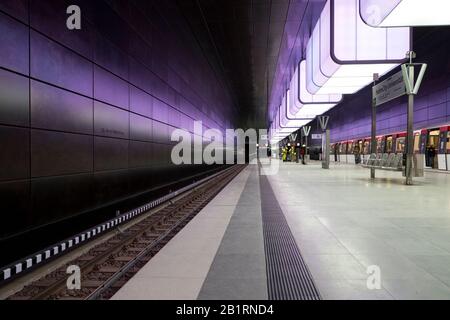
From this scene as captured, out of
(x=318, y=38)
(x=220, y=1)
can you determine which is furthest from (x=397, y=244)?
(x=318, y=38)

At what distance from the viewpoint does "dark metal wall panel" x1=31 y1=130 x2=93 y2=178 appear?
17.7 feet

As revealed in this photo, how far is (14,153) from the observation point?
4852 millimetres

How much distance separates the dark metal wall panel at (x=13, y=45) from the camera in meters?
4.63

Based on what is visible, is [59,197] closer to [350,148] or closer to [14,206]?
[14,206]

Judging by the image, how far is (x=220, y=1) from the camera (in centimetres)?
1457

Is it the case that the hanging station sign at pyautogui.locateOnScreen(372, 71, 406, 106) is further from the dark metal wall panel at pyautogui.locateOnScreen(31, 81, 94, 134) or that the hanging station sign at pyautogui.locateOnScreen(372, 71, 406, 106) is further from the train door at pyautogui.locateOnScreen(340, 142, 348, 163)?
the train door at pyautogui.locateOnScreen(340, 142, 348, 163)

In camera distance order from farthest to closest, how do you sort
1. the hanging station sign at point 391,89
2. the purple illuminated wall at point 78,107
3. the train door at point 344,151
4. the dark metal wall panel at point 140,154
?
the train door at point 344,151 → the hanging station sign at point 391,89 → the dark metal wall panel at point 140,154 → the purple illuminated wall at point 78,107

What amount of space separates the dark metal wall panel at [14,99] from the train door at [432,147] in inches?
935

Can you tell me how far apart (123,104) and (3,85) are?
4.43 meters

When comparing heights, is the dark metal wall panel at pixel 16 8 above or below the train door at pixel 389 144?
above

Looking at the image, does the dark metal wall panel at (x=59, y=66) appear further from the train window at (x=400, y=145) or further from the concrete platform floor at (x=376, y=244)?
the train window at (x=400, y=145)

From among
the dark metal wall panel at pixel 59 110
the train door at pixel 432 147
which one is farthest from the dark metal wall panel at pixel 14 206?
the train door at pixel 432 147

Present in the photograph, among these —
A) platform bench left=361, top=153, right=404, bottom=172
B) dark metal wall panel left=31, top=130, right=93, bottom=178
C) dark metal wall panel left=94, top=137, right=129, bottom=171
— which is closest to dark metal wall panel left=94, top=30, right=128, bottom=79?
dark metal wall panel left=94, top=137, right=129, bottom=171
